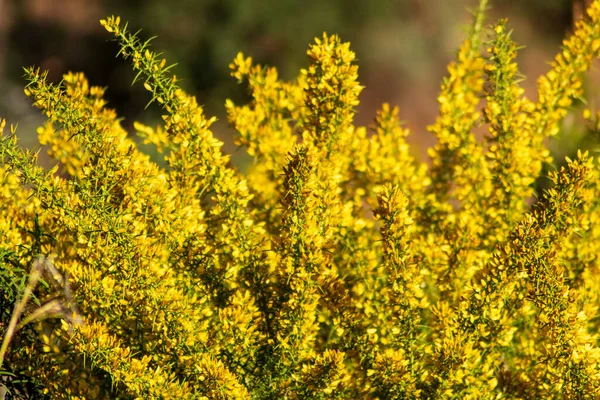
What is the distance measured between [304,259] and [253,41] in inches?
286

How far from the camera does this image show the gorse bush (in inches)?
59.8

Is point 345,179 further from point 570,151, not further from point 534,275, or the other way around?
point 570,151

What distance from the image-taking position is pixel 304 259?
1.54 metres

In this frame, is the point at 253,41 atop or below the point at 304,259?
atop

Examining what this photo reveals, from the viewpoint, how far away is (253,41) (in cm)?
852

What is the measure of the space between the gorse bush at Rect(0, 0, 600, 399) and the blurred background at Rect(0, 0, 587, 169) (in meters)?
5.03

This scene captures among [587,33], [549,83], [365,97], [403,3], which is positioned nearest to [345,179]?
[549,83]

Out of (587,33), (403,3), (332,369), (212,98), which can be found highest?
(403,3)

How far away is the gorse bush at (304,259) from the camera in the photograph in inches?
59.8

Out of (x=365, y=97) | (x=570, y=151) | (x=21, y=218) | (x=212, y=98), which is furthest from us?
(x=365, y=97)

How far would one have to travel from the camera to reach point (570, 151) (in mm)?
3053

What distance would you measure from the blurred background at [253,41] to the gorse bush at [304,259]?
16.5 ft

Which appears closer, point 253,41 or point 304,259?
point 304,259

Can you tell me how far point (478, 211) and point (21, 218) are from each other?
122cm
